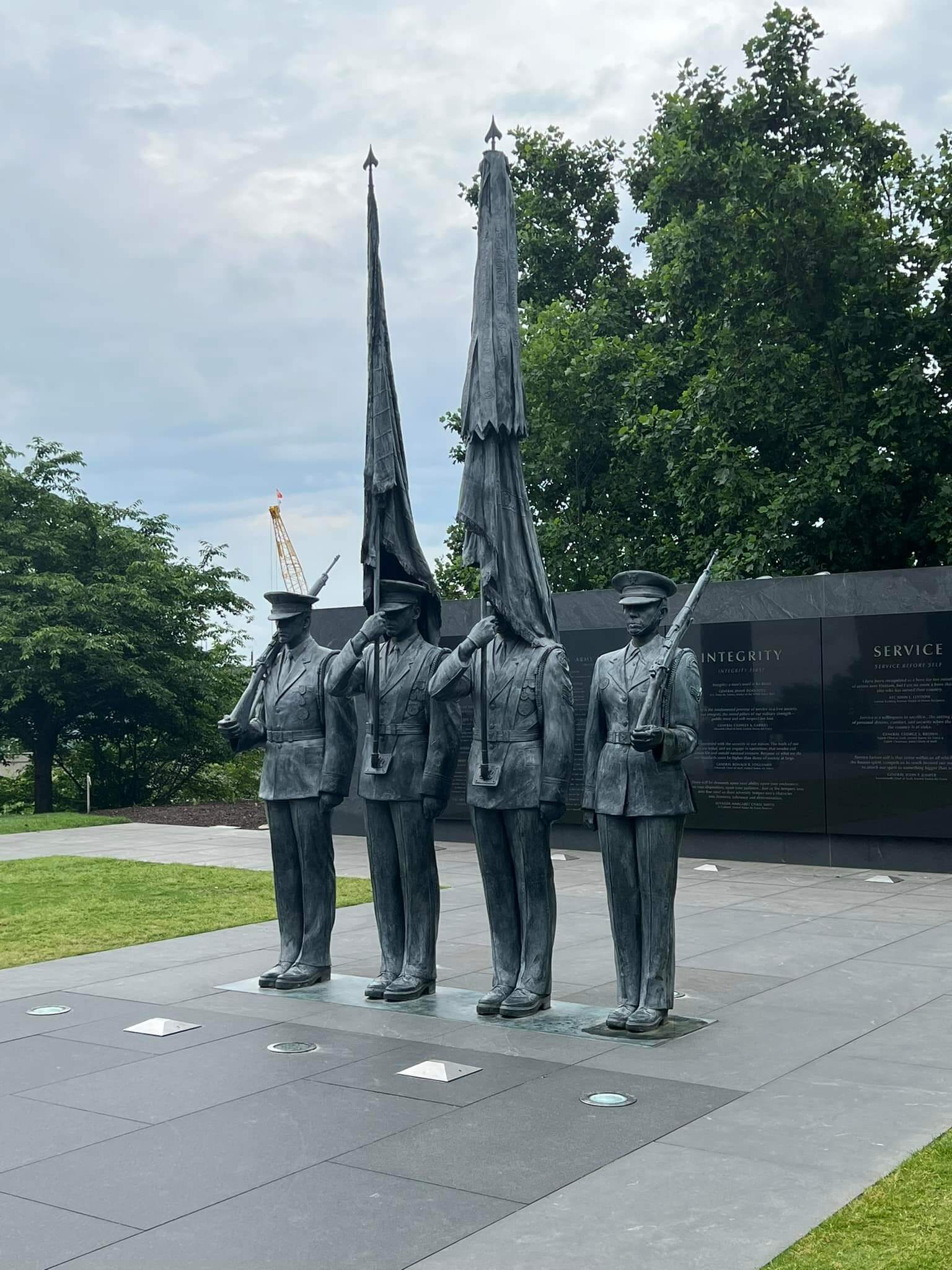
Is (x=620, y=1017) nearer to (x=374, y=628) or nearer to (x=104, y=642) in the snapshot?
(x=374, y=628)

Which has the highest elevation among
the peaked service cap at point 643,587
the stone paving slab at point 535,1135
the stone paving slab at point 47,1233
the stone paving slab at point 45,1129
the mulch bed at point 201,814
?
the peaked service cap at point 643,587

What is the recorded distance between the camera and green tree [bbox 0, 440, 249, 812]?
71.1ft

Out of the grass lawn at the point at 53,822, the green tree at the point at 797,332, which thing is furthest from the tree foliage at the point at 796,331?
the grass lawn at the point at 53,822

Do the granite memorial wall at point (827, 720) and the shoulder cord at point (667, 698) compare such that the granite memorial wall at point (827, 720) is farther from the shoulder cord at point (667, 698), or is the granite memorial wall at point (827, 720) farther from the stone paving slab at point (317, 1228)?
the stone paving slab at point (317, 1228)

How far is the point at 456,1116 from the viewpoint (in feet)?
17.2

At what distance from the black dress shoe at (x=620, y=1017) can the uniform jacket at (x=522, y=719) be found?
101cm

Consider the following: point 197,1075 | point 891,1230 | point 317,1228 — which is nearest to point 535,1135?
point 317,1228

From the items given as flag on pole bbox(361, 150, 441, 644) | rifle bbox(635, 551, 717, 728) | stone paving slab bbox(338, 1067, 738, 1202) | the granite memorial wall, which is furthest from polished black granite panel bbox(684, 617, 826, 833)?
stone paving slab bbox(338, 1067, 738, 1202)

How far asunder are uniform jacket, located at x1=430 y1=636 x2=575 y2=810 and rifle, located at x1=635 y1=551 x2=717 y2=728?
442mm

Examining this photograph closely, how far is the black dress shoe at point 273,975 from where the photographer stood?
7.62 meters

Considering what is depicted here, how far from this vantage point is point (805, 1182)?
4434mm

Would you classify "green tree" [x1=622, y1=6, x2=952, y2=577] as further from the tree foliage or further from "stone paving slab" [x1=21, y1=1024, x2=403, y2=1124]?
"stone paving slab" [x1=21, y1=1024, x2=403, y2=1124]

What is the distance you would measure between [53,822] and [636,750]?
14.8 meters

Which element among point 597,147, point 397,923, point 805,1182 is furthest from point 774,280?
point 805,1182
